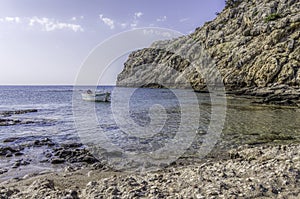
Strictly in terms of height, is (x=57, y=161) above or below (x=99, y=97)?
below

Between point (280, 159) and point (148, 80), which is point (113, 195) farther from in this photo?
point (148, 80)

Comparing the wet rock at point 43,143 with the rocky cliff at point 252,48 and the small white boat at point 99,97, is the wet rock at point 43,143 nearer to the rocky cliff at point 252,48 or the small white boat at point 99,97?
the small white boat at point 99,97

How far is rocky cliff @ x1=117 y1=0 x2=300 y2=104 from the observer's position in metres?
50.0

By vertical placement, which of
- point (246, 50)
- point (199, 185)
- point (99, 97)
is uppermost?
point (246, 50)

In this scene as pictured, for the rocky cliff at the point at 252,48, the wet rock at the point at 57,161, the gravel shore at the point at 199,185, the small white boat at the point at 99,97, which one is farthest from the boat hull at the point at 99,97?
the gravel shore at the point at 199,185

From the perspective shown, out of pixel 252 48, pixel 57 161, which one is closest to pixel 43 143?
pixel 57 161

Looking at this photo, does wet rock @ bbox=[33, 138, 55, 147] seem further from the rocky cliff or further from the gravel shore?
the rocky cliff

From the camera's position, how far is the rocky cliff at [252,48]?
49984mm

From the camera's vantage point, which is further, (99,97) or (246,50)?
(246,50)

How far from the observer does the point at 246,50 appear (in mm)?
60375

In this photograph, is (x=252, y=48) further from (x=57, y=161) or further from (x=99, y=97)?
(x=57, y=161)

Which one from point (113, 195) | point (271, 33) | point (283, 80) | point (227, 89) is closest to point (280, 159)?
point (113, 195)

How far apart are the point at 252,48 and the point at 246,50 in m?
1.61

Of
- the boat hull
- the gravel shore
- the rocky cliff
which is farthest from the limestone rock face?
the gravel shore
